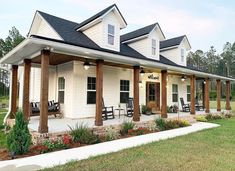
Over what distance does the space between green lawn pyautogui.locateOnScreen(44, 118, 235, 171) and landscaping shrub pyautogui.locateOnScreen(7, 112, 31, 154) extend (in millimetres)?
1653

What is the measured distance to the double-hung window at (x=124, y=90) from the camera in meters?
12.6

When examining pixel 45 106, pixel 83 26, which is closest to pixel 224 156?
pixel 45 106

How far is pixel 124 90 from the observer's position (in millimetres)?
12773

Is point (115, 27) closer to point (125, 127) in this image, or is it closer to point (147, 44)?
point (147, 44)

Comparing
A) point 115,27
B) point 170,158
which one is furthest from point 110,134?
point 115,27

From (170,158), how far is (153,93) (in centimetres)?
997

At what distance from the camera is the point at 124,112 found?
1268 centimetres

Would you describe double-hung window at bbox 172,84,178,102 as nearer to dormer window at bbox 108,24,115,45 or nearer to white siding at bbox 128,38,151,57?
white siding at bbox 128,38,151,57

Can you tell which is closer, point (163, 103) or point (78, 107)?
point (78, 107)

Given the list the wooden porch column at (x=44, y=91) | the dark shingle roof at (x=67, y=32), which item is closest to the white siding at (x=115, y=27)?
the dark shingle roof at (x=67, y=32)

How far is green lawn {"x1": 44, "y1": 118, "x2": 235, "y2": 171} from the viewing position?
4676mm

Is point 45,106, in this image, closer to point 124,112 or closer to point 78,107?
point 78,107

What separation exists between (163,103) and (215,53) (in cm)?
6546

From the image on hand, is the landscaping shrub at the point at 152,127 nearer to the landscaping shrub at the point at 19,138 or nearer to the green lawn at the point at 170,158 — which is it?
the green lawn at the point at 170,158
